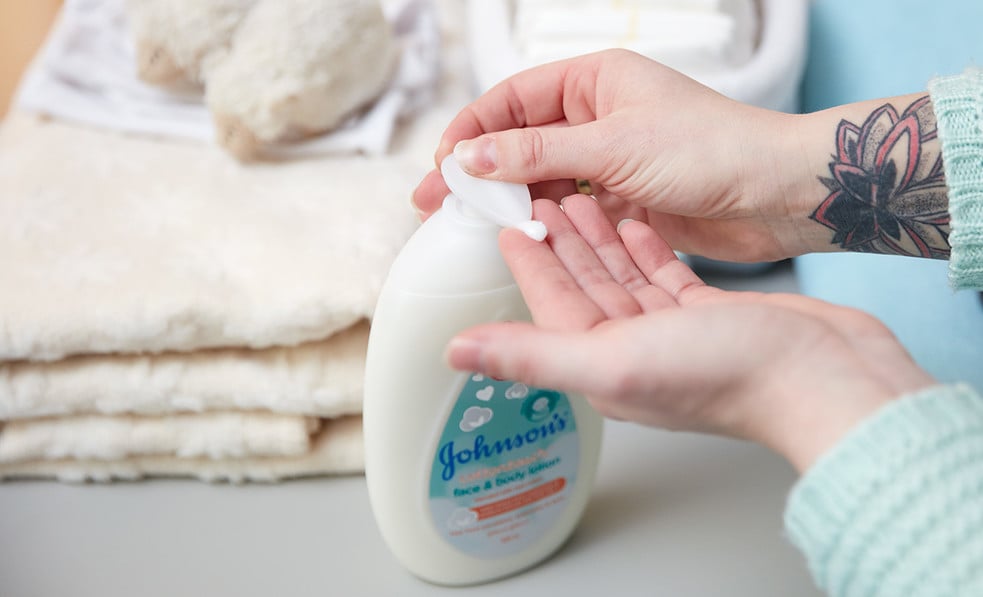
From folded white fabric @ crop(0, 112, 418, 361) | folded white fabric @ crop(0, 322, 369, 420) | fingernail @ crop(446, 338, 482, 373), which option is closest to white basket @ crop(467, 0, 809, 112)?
folded white fabric @ crop(0, 112, 418, 361)

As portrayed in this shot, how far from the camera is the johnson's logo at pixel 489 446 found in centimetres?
49

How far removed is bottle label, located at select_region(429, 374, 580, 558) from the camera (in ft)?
1.59

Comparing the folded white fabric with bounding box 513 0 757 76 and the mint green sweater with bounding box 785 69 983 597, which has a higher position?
the folded white fabric with bounding box 513 0 757 76

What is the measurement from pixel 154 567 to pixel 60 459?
0.12 metres

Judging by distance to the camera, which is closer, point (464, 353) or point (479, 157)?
point (464, 353)

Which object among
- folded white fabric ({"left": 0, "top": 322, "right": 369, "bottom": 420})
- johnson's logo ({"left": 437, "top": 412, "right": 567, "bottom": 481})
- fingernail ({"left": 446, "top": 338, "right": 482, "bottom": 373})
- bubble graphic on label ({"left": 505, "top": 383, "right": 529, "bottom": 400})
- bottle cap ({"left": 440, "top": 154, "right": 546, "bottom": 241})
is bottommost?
folded white fabric ({"left": 0, "top": 322, "right": 369, "bottom": 420})

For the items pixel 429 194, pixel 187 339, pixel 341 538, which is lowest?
pixel 341 538

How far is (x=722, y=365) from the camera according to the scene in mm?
355

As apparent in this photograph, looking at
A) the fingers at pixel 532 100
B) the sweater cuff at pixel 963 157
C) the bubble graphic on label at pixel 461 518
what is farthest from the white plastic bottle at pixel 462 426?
the sweater cuff at pixel 963 157

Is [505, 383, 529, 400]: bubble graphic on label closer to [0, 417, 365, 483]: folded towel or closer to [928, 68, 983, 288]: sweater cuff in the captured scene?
[0, 417, 365, 483]: folded towel

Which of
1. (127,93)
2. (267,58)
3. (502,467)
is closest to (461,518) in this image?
(502,467)

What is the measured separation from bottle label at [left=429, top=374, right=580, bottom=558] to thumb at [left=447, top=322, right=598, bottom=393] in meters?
0.12

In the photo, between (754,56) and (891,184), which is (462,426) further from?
(754,56)

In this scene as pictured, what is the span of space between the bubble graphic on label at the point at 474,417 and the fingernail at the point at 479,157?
0.14 m
